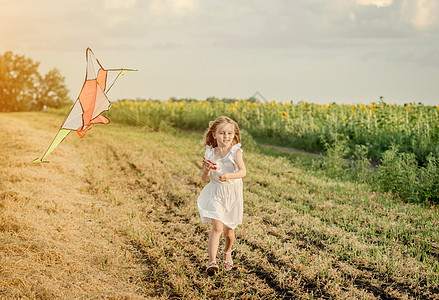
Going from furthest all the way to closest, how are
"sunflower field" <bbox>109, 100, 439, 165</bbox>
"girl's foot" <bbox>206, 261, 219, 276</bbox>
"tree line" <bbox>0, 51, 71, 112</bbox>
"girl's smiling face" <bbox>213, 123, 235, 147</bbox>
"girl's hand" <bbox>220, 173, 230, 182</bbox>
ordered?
"tree line" <bbox>0, 51, 71, 112</bbox>
"sunflower field" <bbox>109, 100, 439, 165</bbox>
"girl's foot" <bbox>206, 261, 219, 276</bbox>
"girl's smiling face" <bbox>213, 123, 235, 147</bbox>
"girl's hand" <bbox>220, 173, 230, 182</bbox>

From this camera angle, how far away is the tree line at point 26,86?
34375 millimetres

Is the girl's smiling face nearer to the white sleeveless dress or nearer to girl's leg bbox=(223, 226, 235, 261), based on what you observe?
the white sleeveless dress

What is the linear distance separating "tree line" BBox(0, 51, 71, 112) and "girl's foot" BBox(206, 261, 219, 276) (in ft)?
110

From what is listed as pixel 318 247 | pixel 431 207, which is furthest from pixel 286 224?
pixel 431 207

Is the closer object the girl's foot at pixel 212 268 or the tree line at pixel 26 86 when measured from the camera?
the girl's foot at pixel 212 268

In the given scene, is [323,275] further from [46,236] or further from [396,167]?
[396,167]

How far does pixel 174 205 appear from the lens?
6297 millimetres

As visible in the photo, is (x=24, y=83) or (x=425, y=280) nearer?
(x=425, y=280)

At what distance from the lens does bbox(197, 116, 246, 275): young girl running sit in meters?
3.87

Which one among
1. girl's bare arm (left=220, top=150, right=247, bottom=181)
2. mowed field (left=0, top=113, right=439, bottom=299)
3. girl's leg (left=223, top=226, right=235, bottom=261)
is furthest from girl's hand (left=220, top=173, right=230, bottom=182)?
mowed field (left=0, top=113, right=439, bottom=299)

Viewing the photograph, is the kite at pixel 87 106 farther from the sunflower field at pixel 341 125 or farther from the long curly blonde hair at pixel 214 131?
the sunflower field at pixel 341 125

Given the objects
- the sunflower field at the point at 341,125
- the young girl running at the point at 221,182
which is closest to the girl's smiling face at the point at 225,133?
the young girl running at the point at 221,182

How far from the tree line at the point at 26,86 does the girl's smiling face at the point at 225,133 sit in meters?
33.4

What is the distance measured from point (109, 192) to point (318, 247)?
12.6ft
